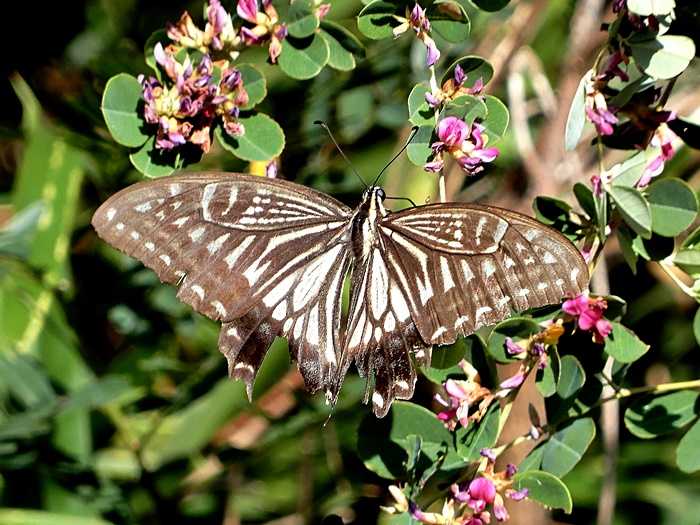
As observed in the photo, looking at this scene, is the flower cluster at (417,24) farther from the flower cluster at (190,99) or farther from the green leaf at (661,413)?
the green leaf at (661,413)

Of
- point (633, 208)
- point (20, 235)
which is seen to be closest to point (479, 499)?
point (633, 208)

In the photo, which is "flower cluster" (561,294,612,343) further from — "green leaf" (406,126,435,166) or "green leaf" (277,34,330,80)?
"green leaf" (277,34,330,80)

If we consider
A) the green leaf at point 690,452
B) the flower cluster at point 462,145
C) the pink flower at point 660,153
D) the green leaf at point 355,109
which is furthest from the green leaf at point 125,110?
the green leaf at point 355,109

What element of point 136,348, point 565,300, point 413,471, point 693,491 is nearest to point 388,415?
point 413,471

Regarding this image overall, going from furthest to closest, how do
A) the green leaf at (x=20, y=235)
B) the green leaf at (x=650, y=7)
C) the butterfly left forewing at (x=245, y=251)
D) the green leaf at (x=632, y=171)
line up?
the green leaf at (x=20, y=235), the butterfly left forewing at (x=245, y=251), the green leaf at (x=632, y=171), the green leaf at (x=650, y=7)

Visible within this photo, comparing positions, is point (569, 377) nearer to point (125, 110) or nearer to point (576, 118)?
point (576, 118)

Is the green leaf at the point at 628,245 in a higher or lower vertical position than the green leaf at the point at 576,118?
lower

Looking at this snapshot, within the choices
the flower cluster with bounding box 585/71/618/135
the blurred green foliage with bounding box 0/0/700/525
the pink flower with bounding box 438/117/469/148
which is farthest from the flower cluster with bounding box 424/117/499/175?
the blurred green foliage with bounding box 0/0/700/525
